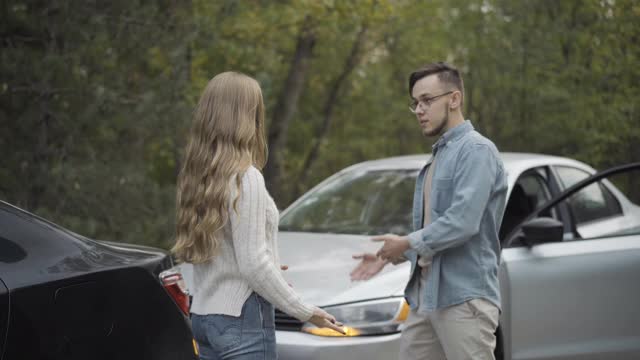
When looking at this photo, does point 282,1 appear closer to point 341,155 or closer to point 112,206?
point 112,206

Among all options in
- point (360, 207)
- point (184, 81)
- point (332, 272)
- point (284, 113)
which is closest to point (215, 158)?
point (332, 272)

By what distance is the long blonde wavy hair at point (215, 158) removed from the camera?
2932 millimetres

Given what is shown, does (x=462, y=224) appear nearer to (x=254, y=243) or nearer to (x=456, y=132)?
(x=456, y=132)

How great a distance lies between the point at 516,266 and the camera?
5109 mm

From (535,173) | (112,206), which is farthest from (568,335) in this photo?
(112,206)

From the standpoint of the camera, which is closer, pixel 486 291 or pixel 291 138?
pixel 486 291

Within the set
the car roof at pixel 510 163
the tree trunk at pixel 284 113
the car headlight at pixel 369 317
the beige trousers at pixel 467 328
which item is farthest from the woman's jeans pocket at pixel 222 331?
the tree trunk at pixel 284 113

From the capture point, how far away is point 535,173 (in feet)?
20.0

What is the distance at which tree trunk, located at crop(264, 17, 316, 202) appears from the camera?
41.7 ft

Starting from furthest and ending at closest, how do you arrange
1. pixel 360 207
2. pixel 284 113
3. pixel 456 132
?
1. pixel 284 113
2. pixel 360 207
3. pixel 456 132

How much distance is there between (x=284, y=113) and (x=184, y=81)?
15.6 feet

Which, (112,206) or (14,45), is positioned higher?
(14,45)

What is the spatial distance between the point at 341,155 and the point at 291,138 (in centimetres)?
147

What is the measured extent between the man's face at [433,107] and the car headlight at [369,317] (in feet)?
3.83
